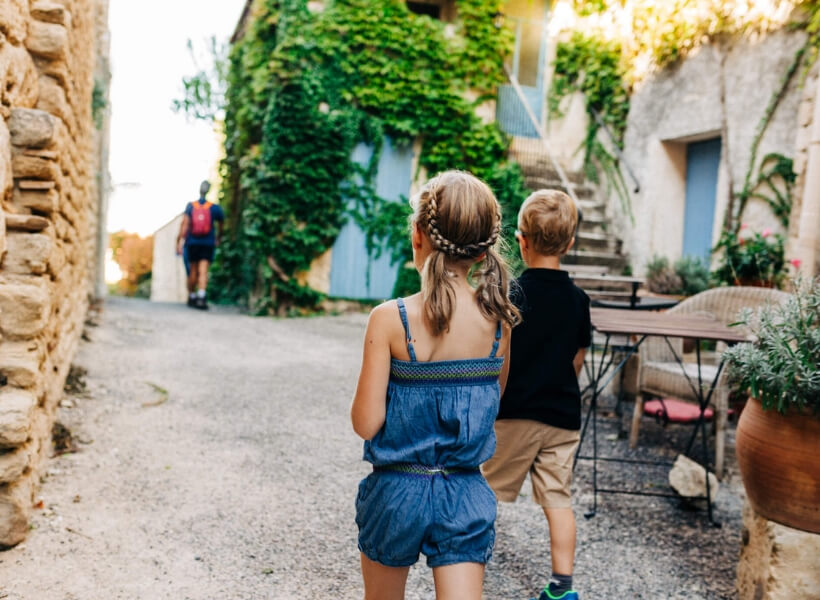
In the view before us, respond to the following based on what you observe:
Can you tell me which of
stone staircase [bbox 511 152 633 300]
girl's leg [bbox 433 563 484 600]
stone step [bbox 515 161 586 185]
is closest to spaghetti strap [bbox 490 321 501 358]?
girl's leg [bbox 433 563 484 600]

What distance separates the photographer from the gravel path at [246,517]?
2.52m

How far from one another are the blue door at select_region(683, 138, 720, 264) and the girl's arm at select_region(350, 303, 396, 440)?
8.19 meters

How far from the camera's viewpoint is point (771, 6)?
25.8 feet

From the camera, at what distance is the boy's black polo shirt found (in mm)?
2455

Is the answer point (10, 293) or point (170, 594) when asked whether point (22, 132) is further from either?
point (170, 594)

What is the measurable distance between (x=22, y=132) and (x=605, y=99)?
31.3 feet

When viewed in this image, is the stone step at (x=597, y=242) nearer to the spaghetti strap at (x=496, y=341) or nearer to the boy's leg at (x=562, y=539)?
the boy's leg at (x=562, y=539)

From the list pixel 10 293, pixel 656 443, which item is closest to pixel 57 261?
pixel 10 293

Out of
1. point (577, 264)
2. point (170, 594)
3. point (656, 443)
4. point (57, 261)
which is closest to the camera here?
point (170, 594)

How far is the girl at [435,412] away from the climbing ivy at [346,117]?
836 cm

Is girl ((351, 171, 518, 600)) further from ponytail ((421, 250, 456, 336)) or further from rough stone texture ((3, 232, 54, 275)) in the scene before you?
rough stone texture ((3, 232, 54, 275))

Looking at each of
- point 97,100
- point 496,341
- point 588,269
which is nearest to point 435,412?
point 496,341

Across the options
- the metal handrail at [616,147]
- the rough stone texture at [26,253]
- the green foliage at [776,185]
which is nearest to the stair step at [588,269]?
the metal handrail at [616,147]

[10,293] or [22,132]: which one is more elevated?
[22,132]
